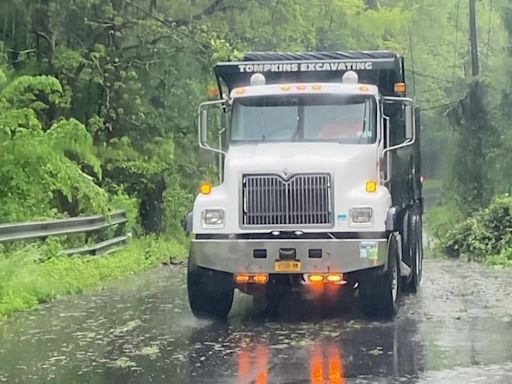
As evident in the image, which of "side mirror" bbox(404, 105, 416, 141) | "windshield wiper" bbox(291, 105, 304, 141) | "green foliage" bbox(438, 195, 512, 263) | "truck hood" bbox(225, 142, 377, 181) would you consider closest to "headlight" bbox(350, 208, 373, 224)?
"truck hood" bbox(225, 142, 377, 181)

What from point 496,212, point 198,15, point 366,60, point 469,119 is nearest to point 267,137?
point 366,60

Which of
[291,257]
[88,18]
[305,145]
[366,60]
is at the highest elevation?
[88,18]

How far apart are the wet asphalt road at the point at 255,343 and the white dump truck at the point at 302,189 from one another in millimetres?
554

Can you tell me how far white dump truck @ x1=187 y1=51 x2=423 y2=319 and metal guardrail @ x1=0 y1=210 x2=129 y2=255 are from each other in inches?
139

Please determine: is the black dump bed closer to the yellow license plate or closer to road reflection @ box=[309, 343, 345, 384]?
the yellow license plate

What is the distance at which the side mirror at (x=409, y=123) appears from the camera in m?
13.0

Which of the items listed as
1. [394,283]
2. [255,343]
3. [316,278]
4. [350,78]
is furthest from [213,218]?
[350,78]

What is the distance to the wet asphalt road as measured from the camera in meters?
8.59

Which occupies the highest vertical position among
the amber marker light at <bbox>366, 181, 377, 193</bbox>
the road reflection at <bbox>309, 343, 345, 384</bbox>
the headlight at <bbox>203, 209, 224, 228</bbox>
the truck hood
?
the truck hood

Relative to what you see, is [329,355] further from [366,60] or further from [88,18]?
[88,18]

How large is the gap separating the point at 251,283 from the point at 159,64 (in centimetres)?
1305

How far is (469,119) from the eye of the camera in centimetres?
3262

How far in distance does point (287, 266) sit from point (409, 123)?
3035 mm

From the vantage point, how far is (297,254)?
447 inches
